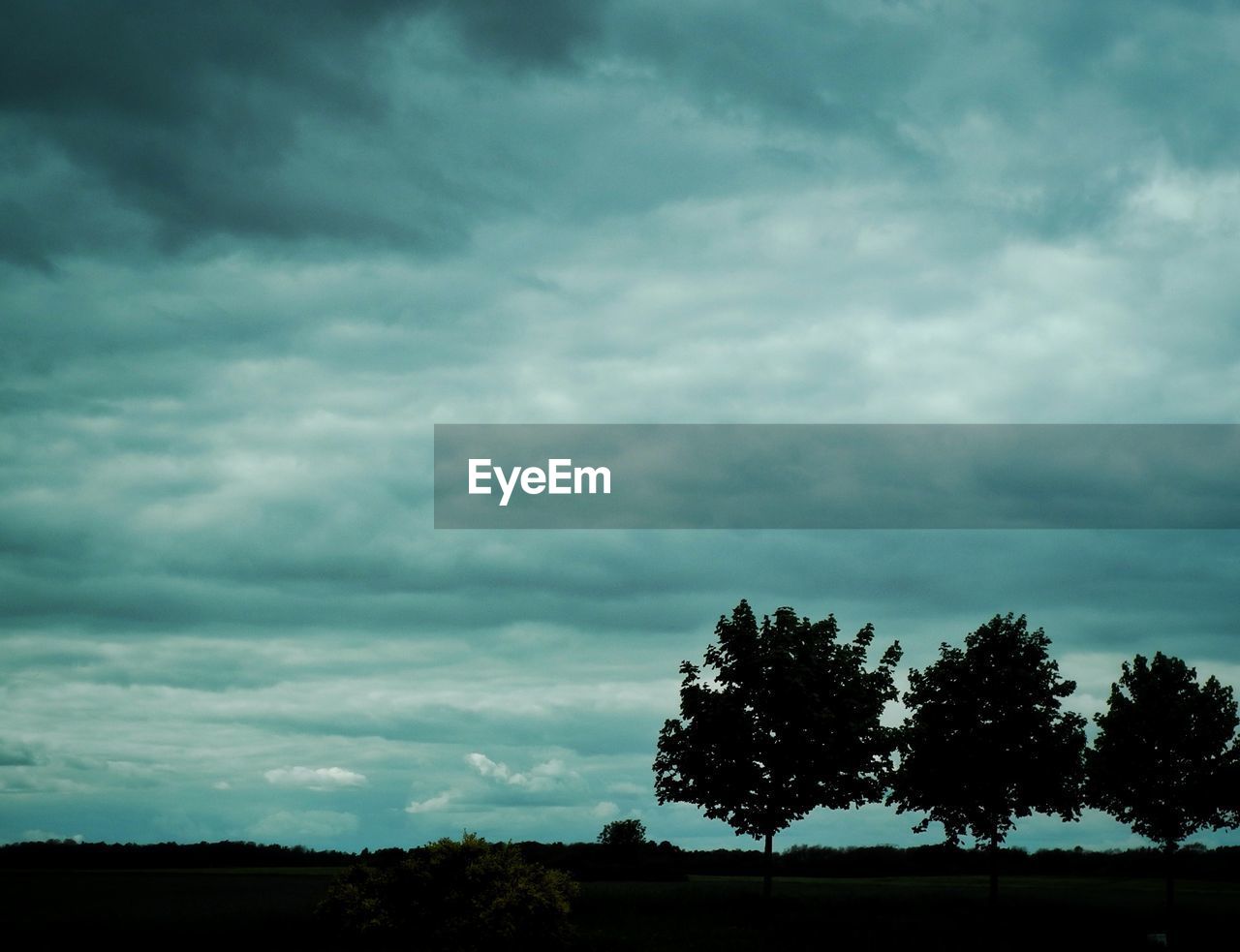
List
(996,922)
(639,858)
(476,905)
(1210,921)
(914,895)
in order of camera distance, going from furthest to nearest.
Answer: (639,858)
(914,895)
(1210,921)
(996,922)
(476,905)

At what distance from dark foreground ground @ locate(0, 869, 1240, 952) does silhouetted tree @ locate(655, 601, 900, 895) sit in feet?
13.2

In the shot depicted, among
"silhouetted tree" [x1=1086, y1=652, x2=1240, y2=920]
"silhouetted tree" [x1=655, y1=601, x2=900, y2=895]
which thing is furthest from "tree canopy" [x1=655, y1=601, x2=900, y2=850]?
"silhouetted tree" [x1=1086, y1=652, x2=1240, y2=920]

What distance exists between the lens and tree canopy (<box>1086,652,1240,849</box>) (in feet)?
162

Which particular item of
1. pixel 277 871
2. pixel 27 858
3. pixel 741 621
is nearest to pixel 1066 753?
pixel 741 621

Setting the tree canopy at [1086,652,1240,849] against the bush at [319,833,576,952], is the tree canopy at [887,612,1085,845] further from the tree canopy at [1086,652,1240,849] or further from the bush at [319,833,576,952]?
the bush at [319,833,576,952]

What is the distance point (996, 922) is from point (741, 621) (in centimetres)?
1480

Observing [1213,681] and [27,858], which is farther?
[27,858]

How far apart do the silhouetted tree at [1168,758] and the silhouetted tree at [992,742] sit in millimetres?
2634

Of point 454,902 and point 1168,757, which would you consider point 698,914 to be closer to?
point 454,902

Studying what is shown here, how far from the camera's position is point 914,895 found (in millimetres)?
54406

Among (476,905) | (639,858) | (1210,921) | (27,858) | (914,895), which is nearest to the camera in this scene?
(476,905)

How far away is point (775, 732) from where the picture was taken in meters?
47.8

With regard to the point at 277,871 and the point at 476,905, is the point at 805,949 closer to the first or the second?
the point at 476,905

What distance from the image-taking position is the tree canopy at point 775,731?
47.0 metres
